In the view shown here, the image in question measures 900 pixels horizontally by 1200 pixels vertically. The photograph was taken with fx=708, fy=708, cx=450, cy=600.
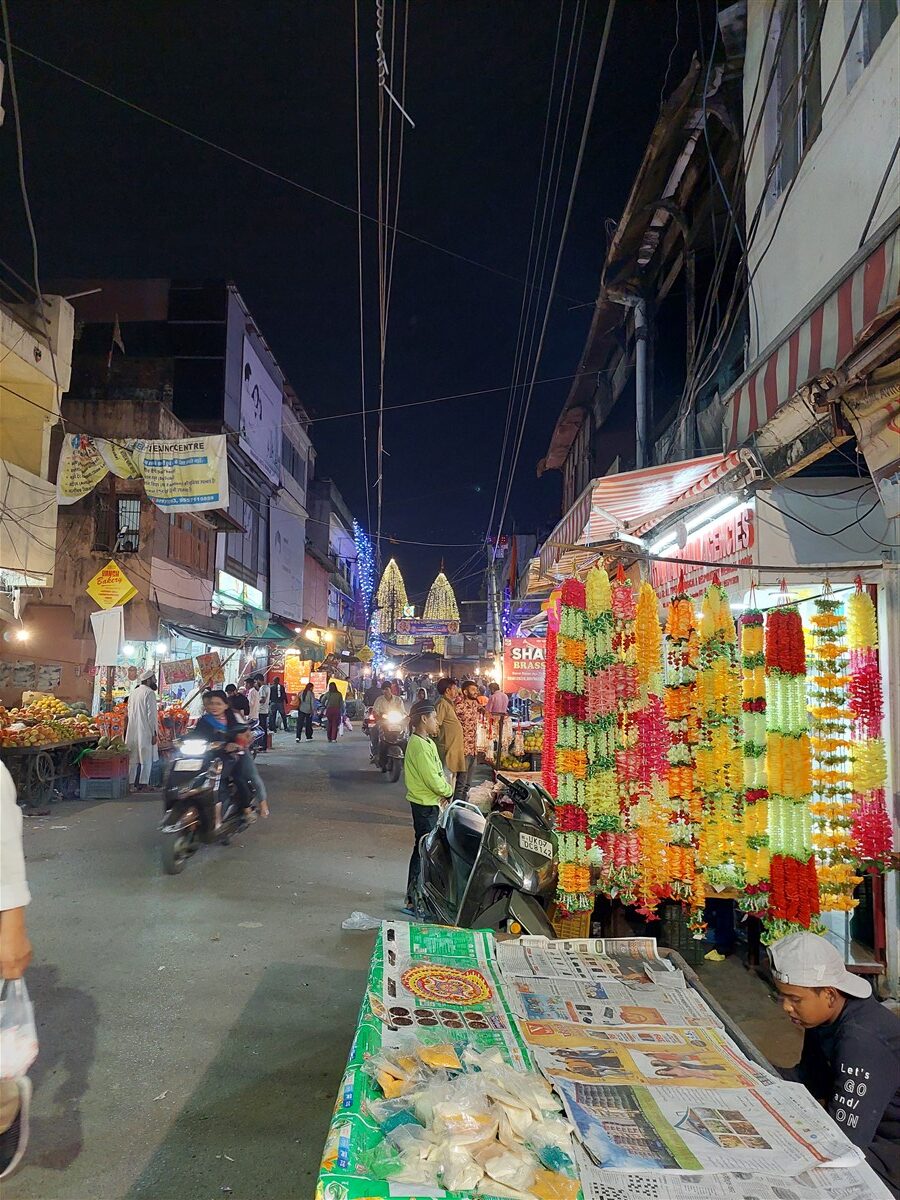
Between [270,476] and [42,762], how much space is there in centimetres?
1789

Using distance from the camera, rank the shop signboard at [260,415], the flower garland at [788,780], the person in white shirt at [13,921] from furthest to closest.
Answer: the shop signboard at [260,415] < the flower garland at [788,780] < the person in white shirt at [13,921]

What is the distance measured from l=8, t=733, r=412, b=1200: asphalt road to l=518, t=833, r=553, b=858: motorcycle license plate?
156cm

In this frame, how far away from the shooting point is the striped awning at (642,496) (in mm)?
5500

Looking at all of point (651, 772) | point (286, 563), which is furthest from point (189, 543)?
point (651, 772)

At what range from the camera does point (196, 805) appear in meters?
8.01

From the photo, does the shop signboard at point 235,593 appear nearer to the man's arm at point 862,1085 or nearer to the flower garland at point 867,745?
the flower garland at point 867,745

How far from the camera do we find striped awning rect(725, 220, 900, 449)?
400 centimetres

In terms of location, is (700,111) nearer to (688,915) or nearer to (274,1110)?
(688,915)

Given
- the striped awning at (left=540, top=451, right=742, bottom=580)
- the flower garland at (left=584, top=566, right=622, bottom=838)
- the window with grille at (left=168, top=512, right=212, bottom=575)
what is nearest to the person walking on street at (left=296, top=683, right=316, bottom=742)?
the window with grille at (left=168, top=512, right=212, bottom=575)

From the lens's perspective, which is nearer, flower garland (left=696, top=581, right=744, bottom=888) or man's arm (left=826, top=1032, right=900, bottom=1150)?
man's arm (left=826, top=1032, right=900, bottom=1150)

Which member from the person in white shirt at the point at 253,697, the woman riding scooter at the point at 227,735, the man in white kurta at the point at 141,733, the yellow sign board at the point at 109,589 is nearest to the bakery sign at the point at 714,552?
the woman riding scooter at the point at 227,735

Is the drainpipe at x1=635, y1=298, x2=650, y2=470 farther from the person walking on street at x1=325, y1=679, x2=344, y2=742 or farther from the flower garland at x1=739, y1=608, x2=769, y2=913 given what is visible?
the person walking on street at x1=325, y1=679, x2=344, y2=742

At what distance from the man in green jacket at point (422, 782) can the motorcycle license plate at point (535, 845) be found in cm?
184

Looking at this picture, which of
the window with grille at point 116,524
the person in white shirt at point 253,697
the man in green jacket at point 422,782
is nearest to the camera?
the man in green jacket at point 422,782
